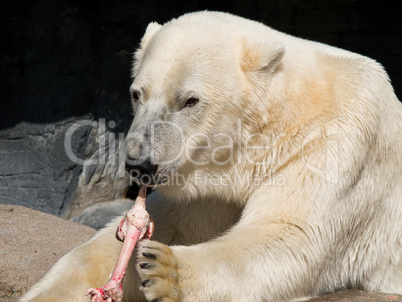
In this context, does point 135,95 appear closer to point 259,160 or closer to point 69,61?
point 259,160

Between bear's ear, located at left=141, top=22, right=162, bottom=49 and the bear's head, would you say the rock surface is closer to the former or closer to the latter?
the bear's head

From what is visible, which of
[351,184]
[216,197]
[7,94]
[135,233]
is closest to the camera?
[135,233]

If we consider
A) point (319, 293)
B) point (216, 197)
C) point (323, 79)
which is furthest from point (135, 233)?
point (323, 79)

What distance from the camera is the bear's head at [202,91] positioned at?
2.57 meters

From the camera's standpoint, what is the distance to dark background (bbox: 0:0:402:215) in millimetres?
5238

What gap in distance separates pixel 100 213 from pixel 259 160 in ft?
10.3

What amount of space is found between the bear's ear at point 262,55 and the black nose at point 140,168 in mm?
683

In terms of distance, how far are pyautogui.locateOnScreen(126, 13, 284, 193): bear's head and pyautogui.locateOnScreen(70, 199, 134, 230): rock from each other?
9.53 ft

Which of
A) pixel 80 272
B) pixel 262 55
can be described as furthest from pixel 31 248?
pixel 262 55

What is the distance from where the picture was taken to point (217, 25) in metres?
2.76

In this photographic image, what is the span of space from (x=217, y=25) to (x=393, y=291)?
1.63 meters

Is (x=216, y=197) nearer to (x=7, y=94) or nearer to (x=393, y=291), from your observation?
(x=393, y=291)

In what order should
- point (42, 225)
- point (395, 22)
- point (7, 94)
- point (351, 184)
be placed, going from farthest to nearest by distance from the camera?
point (395, 22) < point (7, 94) < point (42, 225) < point (351, 184)

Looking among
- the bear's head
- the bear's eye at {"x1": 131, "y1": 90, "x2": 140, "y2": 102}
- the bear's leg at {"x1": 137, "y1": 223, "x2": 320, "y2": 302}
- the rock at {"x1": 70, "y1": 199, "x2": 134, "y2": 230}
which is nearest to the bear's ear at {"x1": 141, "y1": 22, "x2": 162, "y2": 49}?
the bear's head
